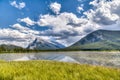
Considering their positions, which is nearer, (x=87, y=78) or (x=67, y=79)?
(x=67, y=79)

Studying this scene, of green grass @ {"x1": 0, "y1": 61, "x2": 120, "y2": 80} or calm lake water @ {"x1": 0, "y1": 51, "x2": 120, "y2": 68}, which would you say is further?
calm lake water @ {"x1": 0, "y1": 51, "x2": 120, "y2": 68}

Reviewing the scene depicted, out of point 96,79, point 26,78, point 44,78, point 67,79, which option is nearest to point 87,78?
point 96,79

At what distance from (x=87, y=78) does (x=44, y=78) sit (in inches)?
95.3

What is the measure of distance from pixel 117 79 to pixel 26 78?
5037 mm

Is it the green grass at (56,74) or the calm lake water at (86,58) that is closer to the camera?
the green grass at (56,74)

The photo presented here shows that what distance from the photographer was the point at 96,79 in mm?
11844

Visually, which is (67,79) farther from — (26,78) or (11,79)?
(11,79)

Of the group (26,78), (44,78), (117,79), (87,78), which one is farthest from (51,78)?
(117,79)

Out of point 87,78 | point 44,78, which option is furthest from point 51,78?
point 87,78

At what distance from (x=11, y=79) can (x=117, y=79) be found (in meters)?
5.80

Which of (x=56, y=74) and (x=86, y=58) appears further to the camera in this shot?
(x=86, y=58)

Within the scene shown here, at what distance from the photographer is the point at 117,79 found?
12.4 metres

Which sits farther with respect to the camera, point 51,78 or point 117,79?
point 117,79

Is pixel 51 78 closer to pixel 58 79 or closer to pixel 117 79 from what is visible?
pixel 58 79
